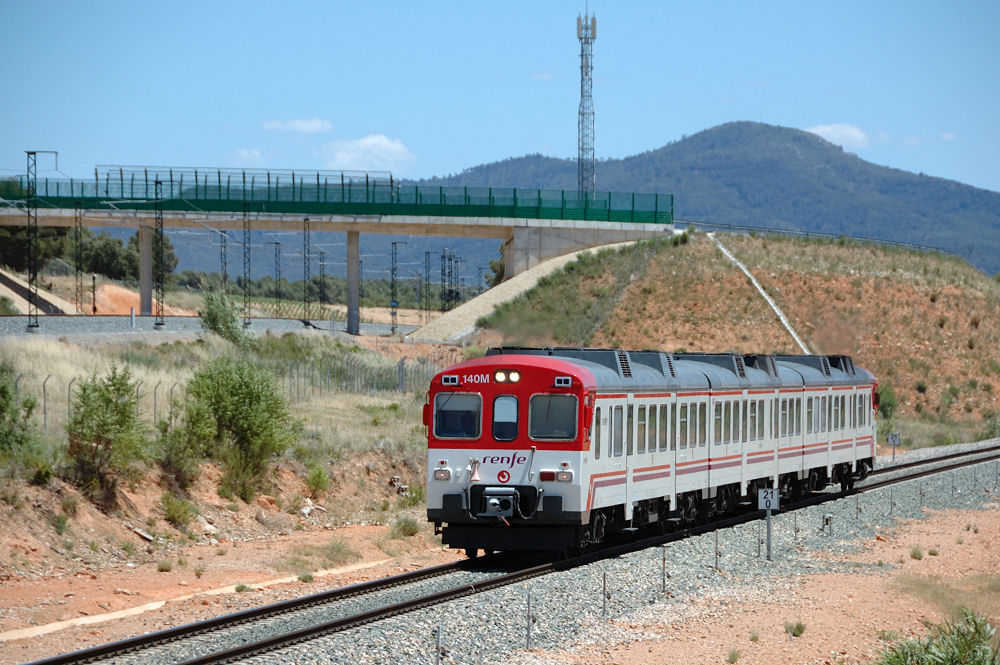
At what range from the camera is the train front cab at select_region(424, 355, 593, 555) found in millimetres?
19547

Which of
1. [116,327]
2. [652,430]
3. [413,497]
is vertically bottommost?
[413,497]

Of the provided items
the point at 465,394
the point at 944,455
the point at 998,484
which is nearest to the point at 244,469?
the point at 465,394

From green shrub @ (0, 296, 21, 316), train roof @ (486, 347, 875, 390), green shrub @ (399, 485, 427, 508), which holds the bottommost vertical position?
green shrub @ (399, 485, 427, 508)

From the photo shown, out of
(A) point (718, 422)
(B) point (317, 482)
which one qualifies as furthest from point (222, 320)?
(A) point (718, 422)

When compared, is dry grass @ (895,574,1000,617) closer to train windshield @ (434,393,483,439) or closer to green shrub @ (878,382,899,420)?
train windshield @ (434,393,483,439)

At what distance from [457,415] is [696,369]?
21.7 feet

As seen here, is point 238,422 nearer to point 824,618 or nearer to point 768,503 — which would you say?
point 768,503

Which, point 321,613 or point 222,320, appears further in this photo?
point 222,320

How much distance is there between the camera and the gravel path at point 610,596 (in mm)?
14555

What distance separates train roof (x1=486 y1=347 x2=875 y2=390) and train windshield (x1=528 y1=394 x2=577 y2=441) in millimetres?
873

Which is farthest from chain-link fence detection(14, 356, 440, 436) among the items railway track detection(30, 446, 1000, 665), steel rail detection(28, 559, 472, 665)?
railway track detection(30, 446, 1000, 665)

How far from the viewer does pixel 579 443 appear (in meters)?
19.5

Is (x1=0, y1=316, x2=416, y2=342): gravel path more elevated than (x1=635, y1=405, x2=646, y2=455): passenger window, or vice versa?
(x1=0, y1=316, x2=416, y2=342): gravel path

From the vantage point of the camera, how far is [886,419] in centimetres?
6397
